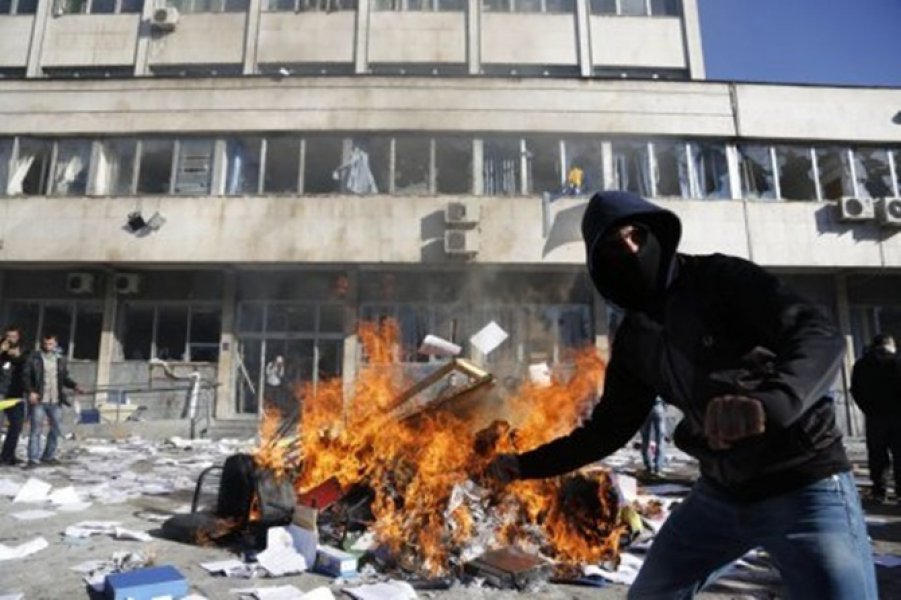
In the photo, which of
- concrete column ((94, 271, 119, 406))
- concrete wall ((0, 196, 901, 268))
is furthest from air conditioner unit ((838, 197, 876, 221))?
concrete column ((94, 271, 119, 406))

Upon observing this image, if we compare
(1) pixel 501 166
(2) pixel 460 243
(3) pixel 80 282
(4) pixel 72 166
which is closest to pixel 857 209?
(1) pixel 501 166

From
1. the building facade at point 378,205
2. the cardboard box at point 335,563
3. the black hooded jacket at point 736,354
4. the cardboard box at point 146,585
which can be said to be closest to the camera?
the black hooded jacket at point 736,354

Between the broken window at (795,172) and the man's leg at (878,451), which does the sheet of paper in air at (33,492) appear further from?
the broken window at (795,172)

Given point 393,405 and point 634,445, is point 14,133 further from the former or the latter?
point 634,445

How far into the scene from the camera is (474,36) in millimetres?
22312

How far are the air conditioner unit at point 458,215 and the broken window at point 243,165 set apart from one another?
20.1ft

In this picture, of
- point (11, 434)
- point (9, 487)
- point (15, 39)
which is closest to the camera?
point (9, 487)

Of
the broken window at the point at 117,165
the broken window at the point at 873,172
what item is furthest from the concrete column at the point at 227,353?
the broken window at the point at 873,172

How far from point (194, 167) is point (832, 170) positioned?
20301 mm

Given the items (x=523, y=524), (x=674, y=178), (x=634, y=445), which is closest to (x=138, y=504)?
(x=523, y=524)

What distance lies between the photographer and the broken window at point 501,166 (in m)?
18.7

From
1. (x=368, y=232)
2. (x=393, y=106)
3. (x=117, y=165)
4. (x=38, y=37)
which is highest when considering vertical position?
(x=38, y=37)

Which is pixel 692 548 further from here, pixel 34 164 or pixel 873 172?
pixel 34 164

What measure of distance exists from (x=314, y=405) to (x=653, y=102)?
16.1 metres
